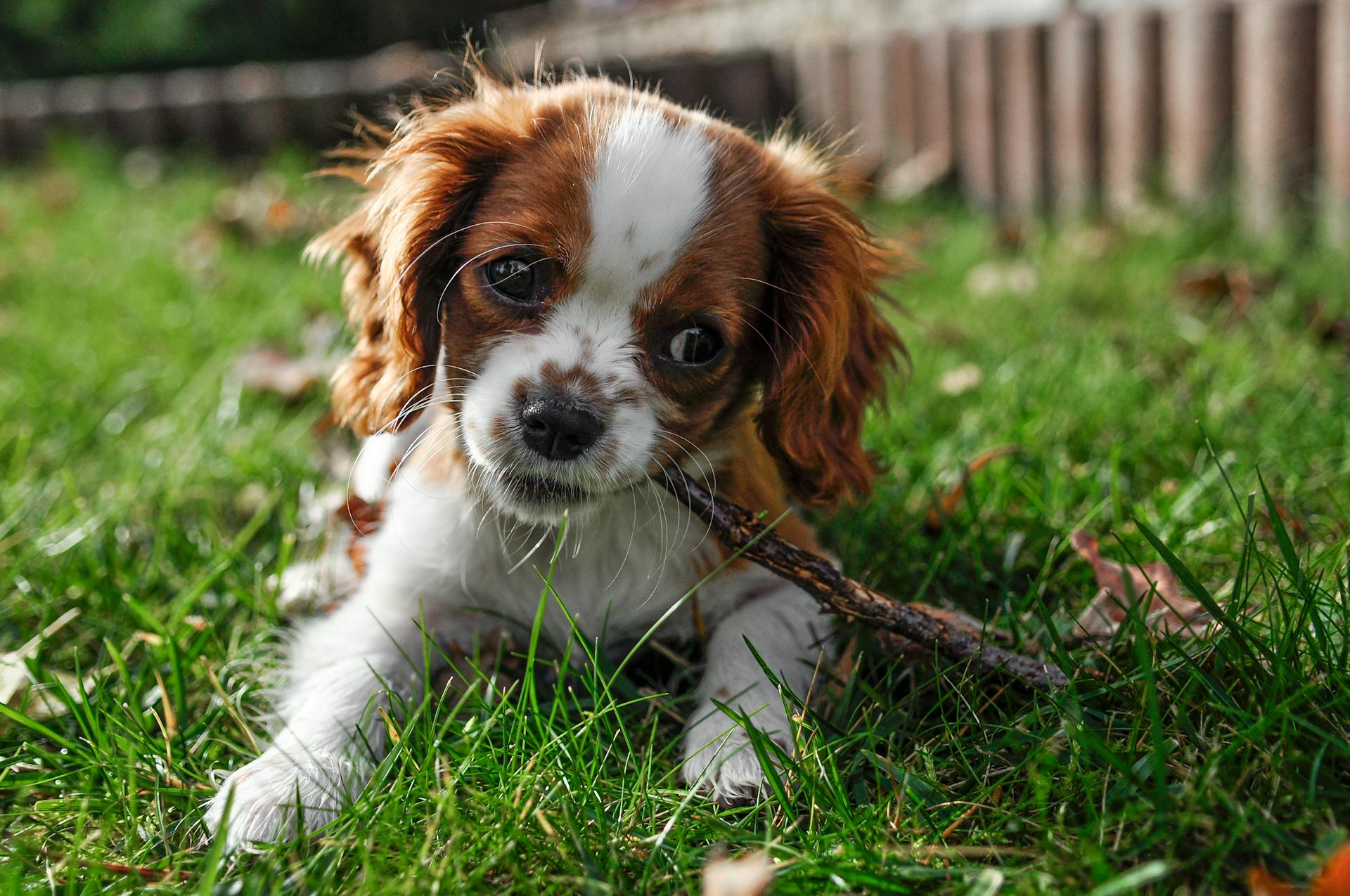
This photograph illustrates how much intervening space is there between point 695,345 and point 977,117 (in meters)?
5.07

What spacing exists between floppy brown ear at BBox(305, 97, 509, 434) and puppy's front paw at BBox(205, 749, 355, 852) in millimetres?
716

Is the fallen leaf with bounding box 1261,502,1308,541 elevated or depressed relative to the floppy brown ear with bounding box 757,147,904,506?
depressed

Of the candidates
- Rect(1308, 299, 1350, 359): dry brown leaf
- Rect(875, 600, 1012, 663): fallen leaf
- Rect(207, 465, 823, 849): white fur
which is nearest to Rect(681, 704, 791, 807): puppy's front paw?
Rect(207, 465, 823, 849): white fur

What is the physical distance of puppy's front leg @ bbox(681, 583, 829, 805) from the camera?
186cm

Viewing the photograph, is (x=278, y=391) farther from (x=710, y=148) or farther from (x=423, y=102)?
(x=710, y=148)

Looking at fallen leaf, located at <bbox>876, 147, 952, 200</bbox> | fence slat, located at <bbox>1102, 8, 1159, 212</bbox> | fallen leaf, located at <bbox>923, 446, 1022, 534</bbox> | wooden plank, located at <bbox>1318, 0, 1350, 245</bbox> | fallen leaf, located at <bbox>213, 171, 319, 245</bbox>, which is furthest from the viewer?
fallen leaf, located at <bbox>876, 147, 952, 200</bbox>

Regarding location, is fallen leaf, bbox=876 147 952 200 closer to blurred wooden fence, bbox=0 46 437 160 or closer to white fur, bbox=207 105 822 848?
blurred wooden fence, bbox=0 46 437 160

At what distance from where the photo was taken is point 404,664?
229cm

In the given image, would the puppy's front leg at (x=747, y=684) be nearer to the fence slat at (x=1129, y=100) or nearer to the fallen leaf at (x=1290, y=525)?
the fallen leaf at (x=1290, y=525)

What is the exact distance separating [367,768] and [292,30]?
18.8 meters

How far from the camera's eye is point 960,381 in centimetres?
372

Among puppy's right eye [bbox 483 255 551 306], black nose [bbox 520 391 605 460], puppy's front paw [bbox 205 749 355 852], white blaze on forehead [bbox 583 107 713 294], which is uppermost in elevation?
white blaze on forehead [bbox 583 107 713 294]

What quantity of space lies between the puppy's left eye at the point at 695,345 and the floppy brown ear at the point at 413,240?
0.52 metres

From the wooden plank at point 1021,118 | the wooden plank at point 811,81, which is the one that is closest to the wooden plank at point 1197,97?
the wooden plank at point 1021,118
